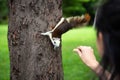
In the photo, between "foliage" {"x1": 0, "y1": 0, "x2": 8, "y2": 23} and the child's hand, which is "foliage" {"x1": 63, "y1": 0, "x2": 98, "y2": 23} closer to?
"foliage" {"x1": 0, "y1": 0, "x2": 8, "y2": 23}

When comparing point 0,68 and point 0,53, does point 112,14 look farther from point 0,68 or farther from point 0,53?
point 0,53

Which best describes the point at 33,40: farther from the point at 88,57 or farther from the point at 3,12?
the point at 3,12

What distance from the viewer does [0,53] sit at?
11.0 m

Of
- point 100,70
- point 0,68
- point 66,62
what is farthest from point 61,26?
point 66,62

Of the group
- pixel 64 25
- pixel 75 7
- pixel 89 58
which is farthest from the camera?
pixel 75 7

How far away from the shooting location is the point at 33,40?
3.48 metres

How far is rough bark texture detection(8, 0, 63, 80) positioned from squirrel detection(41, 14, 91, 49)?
49 mm

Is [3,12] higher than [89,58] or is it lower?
lower

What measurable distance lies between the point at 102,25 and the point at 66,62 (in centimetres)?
761

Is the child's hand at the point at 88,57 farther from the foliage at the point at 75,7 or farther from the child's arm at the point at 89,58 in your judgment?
the foliage at the point at 75,7

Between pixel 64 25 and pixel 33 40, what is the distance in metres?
0.27

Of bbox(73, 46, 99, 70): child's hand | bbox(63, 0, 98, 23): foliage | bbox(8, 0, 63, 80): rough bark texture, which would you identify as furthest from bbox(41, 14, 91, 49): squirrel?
bbox(63, 0, 98, 23): foliage

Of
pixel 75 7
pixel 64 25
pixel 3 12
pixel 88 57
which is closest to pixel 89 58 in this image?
pixel 88 57

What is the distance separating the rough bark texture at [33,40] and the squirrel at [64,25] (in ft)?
0.16
